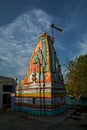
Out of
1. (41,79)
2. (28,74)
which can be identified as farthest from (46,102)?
(28,74)

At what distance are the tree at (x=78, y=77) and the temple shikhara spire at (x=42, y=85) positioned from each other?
10802 millimetres

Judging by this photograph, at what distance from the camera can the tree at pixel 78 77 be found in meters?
39.7

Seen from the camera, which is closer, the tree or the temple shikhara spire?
the temple shikhara spire

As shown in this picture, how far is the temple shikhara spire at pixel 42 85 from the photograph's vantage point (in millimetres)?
26406

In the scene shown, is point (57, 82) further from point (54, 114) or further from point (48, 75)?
point (54, 114)

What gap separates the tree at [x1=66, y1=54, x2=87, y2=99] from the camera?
39.7 meters

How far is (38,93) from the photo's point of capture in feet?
89.8

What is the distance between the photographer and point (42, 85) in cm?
2716

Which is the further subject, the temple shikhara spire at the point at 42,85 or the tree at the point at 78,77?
the tree at the point at 78,77

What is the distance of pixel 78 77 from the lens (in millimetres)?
41094

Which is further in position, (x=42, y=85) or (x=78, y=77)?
(x=78, y=77)

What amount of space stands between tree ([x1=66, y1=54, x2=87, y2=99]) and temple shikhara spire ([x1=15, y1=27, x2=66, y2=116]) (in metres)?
10.8

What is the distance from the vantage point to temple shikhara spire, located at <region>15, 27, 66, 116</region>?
1040 inches

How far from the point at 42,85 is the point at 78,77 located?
16.3 meters
